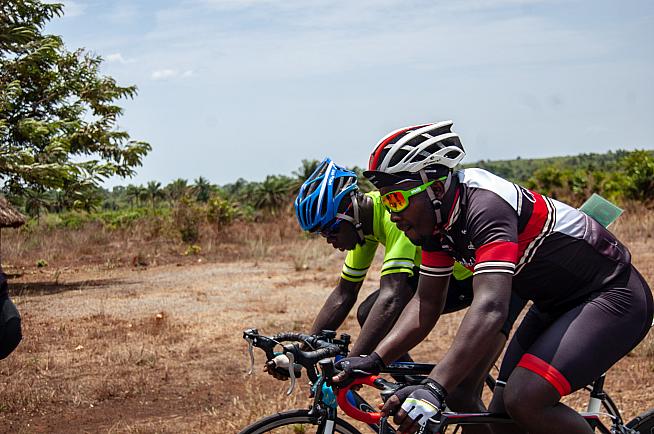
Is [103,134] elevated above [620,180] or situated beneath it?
elevated above

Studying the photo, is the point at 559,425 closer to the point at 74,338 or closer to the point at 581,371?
the point at 581,371

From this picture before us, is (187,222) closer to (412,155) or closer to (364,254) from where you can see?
(364,254)

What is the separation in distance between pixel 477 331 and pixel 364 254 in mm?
1574

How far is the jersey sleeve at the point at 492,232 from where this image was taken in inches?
116

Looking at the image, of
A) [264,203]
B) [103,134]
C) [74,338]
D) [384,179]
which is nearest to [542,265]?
[384,179]

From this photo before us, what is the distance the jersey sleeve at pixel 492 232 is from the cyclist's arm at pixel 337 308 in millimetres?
1379

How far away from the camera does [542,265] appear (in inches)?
128

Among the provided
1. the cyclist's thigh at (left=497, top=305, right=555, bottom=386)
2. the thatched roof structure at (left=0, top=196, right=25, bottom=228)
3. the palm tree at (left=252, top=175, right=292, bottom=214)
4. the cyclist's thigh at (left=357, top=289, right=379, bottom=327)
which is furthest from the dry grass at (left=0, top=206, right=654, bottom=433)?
the palm tree at (left=252, top=175, right=292, bottom=214)

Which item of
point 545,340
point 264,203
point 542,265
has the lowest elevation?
point 264,203

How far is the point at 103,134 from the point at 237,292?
653cm

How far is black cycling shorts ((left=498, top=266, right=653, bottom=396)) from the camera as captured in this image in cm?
306

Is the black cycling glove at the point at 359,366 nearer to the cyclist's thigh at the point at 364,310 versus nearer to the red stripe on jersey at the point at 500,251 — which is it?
the red stripe on jersey at the point at 500,251

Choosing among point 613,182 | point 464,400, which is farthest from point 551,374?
point 613,182

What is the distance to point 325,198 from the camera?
13.6 feet
